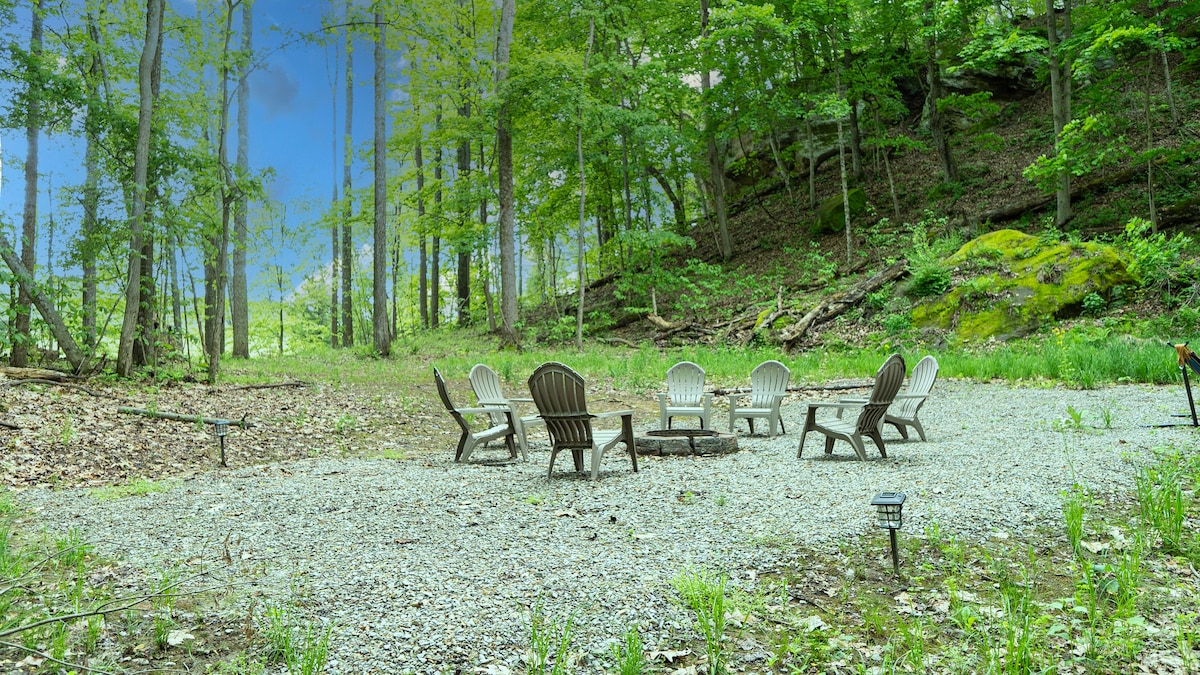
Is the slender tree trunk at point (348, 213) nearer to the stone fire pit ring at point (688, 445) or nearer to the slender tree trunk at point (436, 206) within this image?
the slender tree trunk at point (436, 206)

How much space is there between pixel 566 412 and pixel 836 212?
55.0ft

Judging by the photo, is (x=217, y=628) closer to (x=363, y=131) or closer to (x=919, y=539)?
(x=919, y=539)

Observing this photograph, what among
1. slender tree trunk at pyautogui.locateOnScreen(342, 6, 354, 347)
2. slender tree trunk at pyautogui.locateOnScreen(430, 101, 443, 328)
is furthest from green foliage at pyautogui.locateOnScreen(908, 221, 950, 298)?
slender tree trunk at pyautogui.locateOnScreen(342, 6, 354, 347)

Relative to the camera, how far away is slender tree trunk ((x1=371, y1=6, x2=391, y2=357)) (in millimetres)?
18094

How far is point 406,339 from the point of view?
2686 centimetres

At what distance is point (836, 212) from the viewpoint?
67.8ft

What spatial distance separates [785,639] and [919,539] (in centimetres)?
142

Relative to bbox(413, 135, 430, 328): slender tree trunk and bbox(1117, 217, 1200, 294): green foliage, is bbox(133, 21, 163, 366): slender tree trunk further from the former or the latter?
bbox(1117, 217, 1200, 294): green foliage

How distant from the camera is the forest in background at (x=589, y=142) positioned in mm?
10953

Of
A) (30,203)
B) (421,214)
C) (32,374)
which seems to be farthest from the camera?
(421,214)

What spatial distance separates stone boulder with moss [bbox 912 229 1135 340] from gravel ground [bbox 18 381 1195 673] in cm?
599

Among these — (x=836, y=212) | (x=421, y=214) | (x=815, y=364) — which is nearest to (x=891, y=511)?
(x=815, y=364)

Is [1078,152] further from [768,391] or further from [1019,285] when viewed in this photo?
[768,391]

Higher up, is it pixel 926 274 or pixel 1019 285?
pixel 926 274
